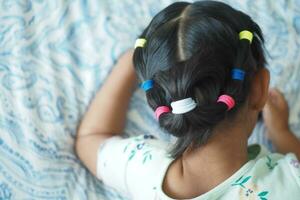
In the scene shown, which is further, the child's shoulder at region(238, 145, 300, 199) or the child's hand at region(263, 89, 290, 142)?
the child's hand at region(263, 89, 290, 142)

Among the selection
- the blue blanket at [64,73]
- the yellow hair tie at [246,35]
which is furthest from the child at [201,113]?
the blue blanket at [64,73]

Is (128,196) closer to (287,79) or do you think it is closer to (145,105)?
(145,105)

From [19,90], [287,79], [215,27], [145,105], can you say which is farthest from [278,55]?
[19,90]

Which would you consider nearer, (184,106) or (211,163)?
(184,106)

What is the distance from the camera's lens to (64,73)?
3.24 feet

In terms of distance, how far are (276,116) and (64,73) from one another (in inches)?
19.9

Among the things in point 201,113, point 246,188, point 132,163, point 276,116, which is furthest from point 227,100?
point 276,116

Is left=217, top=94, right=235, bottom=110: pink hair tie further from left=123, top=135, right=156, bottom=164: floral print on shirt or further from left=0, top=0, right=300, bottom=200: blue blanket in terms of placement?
left=0, top=0, right=300, bottom=200: blue blanket

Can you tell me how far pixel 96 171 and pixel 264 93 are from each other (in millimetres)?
403

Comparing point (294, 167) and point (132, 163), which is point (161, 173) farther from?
point (294, 167)

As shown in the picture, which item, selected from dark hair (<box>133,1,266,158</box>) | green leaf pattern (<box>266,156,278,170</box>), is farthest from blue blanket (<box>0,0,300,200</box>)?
dark hair (<box>133,1,266,158</box>)

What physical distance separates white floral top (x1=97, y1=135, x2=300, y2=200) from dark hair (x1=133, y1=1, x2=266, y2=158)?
0.33 feet

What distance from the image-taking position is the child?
588 mm

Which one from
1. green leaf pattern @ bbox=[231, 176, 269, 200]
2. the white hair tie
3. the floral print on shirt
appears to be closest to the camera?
the white hair tie
